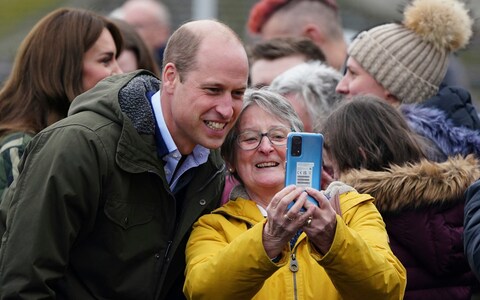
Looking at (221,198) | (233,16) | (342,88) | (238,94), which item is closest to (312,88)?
(342,88)

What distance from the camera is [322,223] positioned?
385cm

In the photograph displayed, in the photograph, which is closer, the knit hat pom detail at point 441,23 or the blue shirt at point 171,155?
the blue shirt at point 171,155

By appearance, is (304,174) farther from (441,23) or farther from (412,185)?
(441,23)

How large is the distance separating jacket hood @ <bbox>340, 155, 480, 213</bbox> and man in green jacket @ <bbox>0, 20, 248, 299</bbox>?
0.64 meters

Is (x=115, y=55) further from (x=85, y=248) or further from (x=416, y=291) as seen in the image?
(x=416, y=291)

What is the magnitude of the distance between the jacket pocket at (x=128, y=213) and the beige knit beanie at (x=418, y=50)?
208 centimetres

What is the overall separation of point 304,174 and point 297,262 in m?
0.38

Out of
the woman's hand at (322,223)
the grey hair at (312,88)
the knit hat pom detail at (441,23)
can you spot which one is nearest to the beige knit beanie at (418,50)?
the knit hat pom detail at (441,23)

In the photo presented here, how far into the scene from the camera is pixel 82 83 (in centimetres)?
564

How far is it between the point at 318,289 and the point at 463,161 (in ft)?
3.35

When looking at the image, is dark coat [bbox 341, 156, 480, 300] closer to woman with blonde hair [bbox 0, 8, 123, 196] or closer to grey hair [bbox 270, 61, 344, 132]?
grey hair [bbox 270, 61, 344, 132]

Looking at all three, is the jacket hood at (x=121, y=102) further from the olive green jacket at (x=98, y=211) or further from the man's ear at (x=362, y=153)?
the man's ear at (x=362, y=153)

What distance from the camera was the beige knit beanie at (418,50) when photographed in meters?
6.03

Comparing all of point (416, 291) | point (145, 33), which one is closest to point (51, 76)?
point (416, 291)
